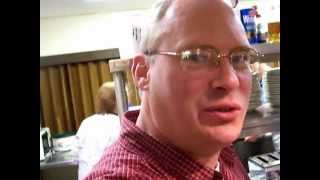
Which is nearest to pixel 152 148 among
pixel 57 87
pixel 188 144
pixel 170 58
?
pixel 188 144

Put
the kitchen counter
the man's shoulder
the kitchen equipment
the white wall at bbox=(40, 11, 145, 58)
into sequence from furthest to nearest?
the white wall at bbox=(40, 11, 145, 58) → the kitchen counter → the kitchen equipment → the man's shoulder

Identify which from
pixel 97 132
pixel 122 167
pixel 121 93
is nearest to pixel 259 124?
pixel 121 93

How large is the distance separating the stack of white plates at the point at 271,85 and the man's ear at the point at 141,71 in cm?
71

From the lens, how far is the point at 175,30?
2.36 feet

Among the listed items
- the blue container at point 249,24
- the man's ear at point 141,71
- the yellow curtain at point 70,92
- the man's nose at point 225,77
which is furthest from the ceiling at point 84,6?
the man's nose at point 225,77

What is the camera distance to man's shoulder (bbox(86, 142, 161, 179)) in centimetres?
65

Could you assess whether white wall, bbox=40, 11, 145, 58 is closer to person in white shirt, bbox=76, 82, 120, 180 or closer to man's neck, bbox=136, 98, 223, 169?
person in white shirt, bbox=76, 82, 120, 180

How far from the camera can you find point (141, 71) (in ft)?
2.63

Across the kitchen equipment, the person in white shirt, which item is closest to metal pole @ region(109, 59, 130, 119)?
the kitchen equipment

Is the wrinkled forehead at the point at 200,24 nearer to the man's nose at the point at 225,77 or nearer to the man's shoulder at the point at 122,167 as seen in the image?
the man's nose at the point at 225,77

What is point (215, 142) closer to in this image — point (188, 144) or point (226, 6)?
point (188, 144)

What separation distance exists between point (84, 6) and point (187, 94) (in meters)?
3.60

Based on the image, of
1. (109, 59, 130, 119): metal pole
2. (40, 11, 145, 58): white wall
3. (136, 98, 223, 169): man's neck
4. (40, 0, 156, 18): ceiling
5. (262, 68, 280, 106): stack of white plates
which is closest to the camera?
(136, 98, 223, 169): man's neck

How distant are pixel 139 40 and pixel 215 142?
29 centimetres
